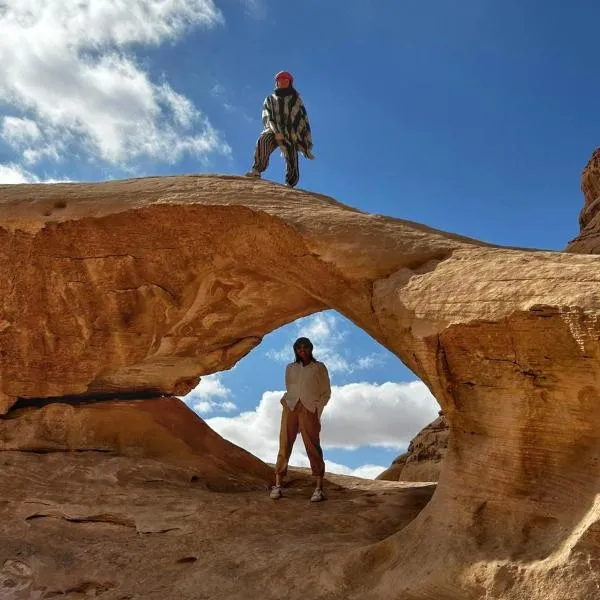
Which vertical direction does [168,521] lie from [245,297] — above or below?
below

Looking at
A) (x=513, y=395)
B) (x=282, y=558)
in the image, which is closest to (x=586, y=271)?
(x=513, y=395)

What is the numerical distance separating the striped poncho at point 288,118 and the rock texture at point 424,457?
744cm

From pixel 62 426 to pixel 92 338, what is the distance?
43.7 inches

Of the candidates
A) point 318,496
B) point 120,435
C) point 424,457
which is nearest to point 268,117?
point 120,435

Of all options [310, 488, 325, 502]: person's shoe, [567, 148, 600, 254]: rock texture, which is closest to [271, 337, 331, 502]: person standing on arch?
[310, 488, 325, 502]: person's shoe

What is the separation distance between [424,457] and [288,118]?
860cm

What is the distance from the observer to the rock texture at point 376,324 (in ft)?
15.8

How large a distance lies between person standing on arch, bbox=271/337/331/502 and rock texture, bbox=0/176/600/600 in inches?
29.7

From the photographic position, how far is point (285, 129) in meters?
10.0

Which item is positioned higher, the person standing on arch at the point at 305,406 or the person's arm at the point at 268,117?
the person's arm at the point at 268,117

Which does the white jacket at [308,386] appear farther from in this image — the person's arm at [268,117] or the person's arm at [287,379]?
the person's arm at [268,117]

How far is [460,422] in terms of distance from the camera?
559cm

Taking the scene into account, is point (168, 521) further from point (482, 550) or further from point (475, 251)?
point (475, 251)

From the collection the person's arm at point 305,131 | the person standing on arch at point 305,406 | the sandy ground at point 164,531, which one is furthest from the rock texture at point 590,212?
the person standing on arch at point 305,406
